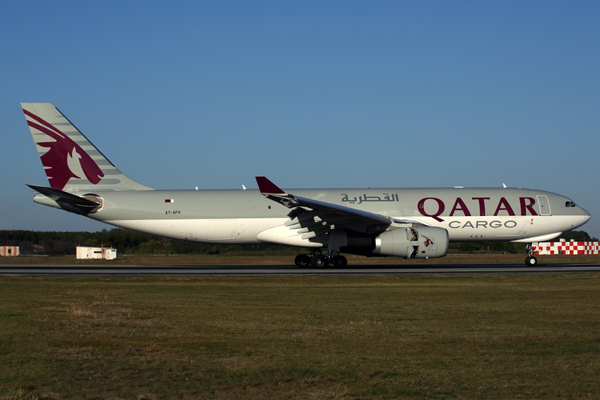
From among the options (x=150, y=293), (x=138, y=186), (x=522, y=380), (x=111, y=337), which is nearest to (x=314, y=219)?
(x=138, y=186)

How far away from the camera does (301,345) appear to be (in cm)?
732

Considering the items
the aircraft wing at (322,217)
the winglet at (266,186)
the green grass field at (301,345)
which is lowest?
the green grass field at (301,345)

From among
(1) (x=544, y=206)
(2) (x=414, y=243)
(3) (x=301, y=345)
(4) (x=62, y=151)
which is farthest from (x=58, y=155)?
(1) (x=544, y=206)

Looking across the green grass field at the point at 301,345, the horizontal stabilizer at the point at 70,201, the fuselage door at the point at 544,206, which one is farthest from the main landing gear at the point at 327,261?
the green grass field at the point at 301,345

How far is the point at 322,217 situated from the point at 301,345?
55.0 ft

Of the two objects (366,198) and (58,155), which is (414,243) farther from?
(58,155)

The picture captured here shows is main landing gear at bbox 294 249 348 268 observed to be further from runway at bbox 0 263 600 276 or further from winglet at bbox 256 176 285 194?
winglet at bbox 256 176 285 194

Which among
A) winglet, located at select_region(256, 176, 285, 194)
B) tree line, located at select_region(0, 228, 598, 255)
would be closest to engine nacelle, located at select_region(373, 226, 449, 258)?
winglet, located at select_region(256, 176, 285, 194)

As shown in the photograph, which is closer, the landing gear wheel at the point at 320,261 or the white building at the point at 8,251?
the landing gear wheel at the point at 320,261

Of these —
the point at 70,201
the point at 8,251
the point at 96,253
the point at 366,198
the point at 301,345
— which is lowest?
the point at 301,345

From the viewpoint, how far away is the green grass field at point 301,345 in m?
→ 5.37

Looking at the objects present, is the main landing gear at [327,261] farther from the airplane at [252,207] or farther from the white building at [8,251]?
the white building at [8,251]

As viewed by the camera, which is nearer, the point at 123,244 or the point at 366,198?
the point at 366,198

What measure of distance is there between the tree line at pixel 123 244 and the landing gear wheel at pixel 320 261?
53.9 feet
